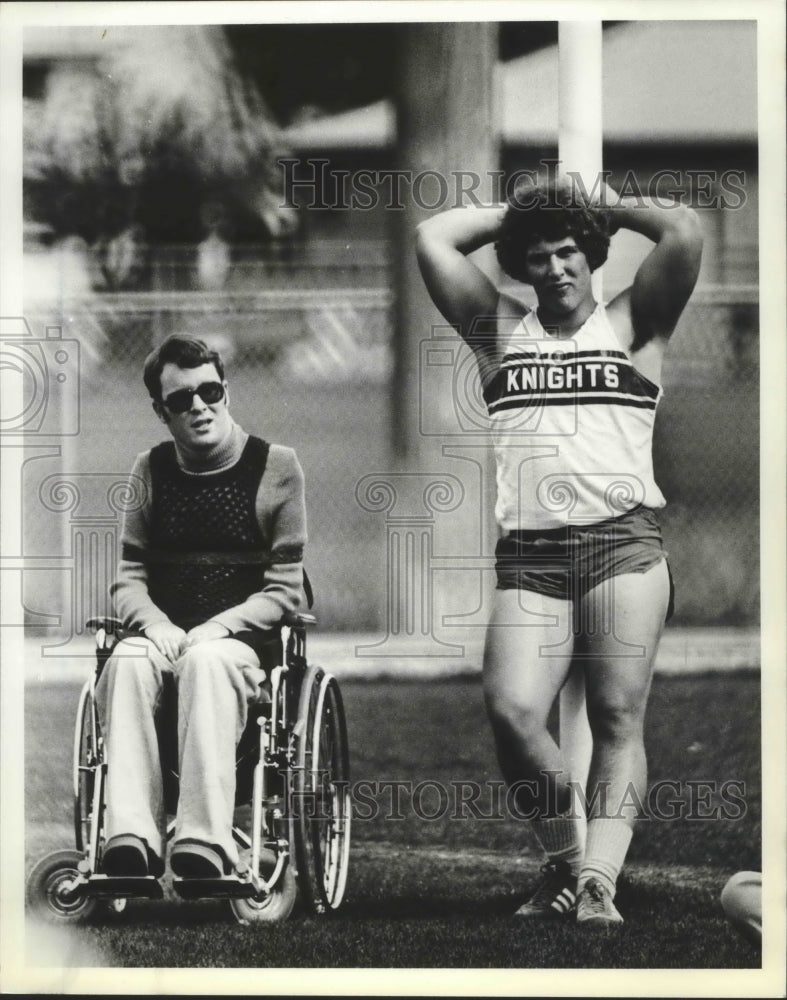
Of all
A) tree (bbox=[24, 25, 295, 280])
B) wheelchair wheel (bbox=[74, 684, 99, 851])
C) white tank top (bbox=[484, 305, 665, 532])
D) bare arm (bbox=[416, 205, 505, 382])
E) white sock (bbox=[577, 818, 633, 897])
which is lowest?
white sock (bbox=[577, 818, 633, 897])

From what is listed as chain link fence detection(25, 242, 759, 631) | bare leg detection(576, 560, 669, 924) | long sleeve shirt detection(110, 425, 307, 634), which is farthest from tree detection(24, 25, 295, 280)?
bare leg detection(576, 560, 669, 924)

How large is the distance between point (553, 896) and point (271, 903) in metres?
0.78

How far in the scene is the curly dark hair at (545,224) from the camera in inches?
142

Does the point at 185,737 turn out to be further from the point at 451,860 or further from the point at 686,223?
the point at 686,223

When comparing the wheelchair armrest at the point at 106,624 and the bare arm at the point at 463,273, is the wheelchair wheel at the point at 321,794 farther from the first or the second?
the bare arm at the point at 463,273

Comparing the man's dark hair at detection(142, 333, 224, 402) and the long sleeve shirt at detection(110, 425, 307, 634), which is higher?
the man's dark hair at detection(142, 333, 224, 402)

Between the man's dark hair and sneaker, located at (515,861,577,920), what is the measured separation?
1.66m

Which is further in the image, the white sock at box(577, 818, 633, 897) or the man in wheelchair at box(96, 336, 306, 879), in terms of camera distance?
the white sock at box(577, 818, 633, 897)

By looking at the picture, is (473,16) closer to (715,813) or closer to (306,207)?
(306,207)

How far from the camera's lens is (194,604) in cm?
360

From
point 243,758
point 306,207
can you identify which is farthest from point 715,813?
point 306,207

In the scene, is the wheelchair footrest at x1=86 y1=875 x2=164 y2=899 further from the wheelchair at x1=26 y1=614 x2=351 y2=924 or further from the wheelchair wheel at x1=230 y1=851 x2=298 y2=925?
the wheelchair wheel at x1=230 y1=851 x2=298 y2=925

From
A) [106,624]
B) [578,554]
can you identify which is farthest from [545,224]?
[106,624]

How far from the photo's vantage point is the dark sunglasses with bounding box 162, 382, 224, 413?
3650mm
